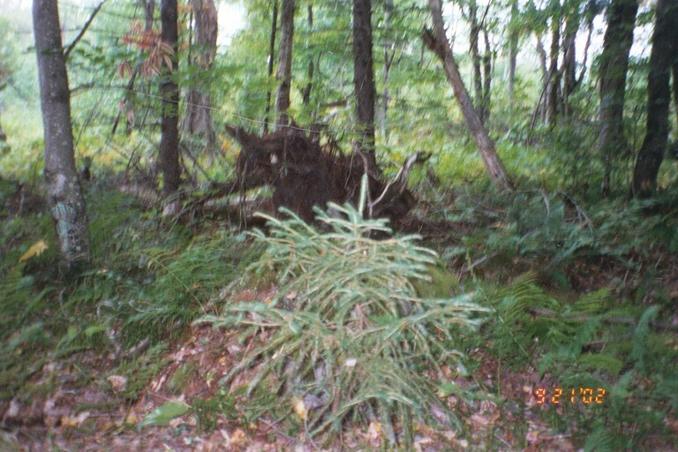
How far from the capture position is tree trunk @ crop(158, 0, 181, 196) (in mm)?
5904

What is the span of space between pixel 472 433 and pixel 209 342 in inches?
77.5

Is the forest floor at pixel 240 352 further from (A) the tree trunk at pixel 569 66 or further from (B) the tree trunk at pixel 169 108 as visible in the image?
(A) the tree trunk at pixel 569 66

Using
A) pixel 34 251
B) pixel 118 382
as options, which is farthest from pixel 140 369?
pixel 34 251

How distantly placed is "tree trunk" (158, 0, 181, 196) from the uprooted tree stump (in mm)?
1048

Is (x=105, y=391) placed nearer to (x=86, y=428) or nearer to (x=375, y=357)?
(x=86, y=428)

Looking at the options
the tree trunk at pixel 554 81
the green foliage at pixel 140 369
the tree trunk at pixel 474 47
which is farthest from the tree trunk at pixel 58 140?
the tree trunk at pixel 474 47

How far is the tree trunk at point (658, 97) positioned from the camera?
5.65 metres

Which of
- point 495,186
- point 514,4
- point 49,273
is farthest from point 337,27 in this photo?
point 49,273

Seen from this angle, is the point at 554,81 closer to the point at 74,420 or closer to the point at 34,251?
the point at 34,251

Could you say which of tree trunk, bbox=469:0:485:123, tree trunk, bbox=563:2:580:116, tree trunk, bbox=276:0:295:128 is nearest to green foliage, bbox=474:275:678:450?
tree trunk, bbox=563:2:580:116

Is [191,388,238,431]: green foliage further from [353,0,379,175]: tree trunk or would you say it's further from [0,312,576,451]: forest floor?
[353,0,379,175]: tree trunk
